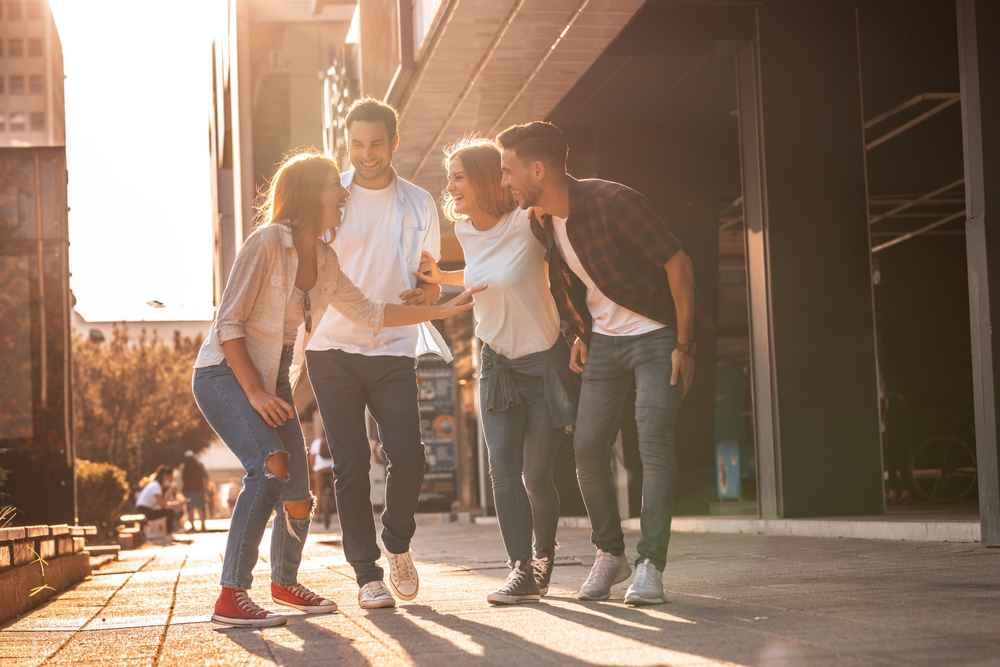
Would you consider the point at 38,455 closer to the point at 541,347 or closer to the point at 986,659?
the point at 541,347

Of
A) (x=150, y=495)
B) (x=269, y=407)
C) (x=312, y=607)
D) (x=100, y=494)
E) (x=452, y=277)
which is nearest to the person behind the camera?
(x=269, y=407)

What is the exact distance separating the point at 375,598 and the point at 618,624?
4.65ft

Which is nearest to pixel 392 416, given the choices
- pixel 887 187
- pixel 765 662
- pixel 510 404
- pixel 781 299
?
pixel 510 404

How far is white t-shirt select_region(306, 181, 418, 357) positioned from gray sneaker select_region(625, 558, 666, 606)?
1.36 metres

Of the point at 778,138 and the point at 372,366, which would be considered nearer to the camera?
the point at 372,366

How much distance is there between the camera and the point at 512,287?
238 inches

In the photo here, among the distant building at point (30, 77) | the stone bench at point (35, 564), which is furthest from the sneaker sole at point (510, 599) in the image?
the distant building at point (30, 77)

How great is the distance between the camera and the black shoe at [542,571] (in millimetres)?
6020

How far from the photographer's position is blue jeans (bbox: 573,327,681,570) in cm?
574

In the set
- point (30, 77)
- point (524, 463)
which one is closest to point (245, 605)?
point (524, 463)

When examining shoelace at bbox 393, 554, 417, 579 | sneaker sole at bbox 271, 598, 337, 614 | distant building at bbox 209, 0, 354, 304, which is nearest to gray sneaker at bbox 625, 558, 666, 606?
shoelace at bbox 393, 554, 417, 579

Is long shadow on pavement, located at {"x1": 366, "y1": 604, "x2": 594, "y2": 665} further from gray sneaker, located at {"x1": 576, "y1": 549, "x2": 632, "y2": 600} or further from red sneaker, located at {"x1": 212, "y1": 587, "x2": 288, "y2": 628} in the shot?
gray sneaker, located at {"x1": 576, "y1": 549, "x2": 632, "y2": 600}

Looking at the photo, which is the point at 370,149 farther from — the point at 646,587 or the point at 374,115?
the point at 646,587

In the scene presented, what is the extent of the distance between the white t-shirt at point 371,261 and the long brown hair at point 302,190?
37 cm
